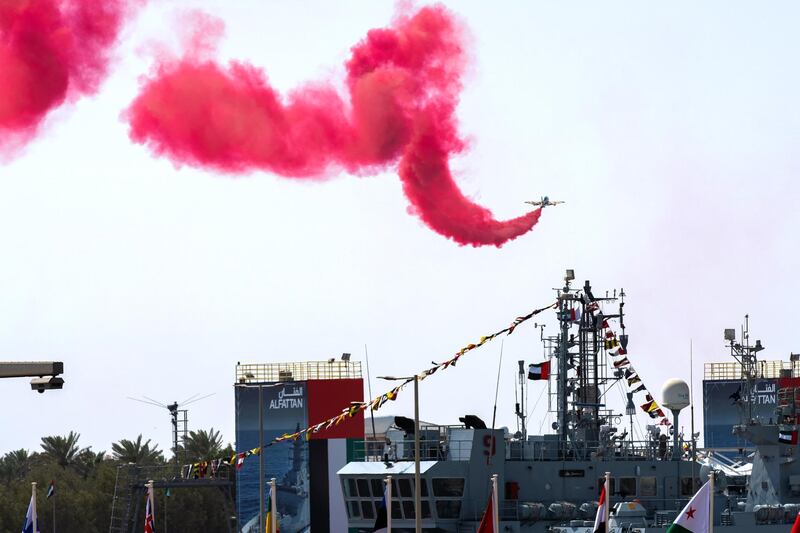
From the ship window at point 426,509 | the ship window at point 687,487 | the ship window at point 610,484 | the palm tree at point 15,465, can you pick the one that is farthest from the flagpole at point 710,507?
the palm tree at point 15,465

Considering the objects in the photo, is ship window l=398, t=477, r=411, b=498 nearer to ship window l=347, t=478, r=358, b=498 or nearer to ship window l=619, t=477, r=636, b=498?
ship window l=347, t=478, r=358, b=498

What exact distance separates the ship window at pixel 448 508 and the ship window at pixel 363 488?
10.6 feet

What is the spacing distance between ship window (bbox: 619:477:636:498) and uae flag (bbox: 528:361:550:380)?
5.61 meters

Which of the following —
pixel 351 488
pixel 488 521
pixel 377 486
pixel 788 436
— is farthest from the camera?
pixel 351 488

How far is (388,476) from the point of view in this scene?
63.7 meters

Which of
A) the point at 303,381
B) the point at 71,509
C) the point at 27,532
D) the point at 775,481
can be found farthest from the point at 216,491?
the point at 775,481

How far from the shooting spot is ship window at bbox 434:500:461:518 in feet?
215

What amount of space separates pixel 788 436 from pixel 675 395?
6.34 metres

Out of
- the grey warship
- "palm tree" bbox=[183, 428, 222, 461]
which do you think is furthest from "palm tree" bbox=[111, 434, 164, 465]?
the grey warship

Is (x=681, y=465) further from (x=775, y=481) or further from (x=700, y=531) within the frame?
(x=700, y=531)

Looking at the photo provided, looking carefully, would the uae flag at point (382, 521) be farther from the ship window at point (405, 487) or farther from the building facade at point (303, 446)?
the building facade at point (303, 446)

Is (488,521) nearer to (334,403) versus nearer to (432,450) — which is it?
(432,450)

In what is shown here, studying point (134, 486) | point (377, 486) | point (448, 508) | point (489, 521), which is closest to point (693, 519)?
point (489, 521)

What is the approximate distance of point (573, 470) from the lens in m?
67.1
